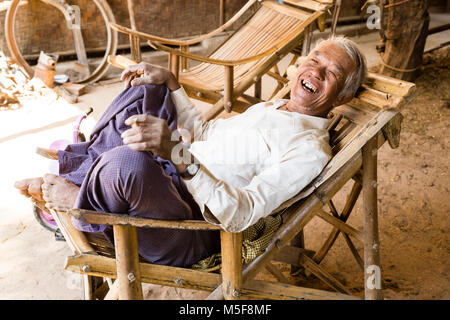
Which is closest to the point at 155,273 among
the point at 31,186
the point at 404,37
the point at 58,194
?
the point at 58,194

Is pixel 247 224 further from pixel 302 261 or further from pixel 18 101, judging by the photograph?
pixel 18 101

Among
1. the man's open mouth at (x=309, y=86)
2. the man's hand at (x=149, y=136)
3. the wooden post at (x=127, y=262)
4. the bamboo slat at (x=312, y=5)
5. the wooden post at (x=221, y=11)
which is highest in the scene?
the man's hand at (x=149, y=136)

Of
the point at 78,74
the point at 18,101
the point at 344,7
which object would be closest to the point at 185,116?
the point at 18,101

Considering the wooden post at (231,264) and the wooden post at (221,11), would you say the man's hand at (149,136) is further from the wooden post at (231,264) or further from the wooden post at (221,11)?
the wooden post at (221,11)

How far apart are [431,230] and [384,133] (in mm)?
1255

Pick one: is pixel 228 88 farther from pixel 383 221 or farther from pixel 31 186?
pixel 31 186

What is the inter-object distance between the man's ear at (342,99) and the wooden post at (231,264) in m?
0.76

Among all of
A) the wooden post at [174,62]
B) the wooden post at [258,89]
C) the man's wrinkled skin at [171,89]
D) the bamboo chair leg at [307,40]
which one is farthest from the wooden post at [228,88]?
the man's wrinkled skin at [171,89]

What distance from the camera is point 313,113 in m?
1.92

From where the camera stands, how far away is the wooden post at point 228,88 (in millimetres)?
2939

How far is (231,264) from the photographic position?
5.35ft

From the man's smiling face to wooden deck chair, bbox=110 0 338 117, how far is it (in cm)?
105

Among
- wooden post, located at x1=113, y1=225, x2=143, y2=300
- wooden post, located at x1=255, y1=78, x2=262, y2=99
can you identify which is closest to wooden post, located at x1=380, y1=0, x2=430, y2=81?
wooden post, located at x1=255, y1=78, x2=262, y2=99

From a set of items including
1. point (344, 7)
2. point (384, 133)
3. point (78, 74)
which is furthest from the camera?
point (344, 7)
